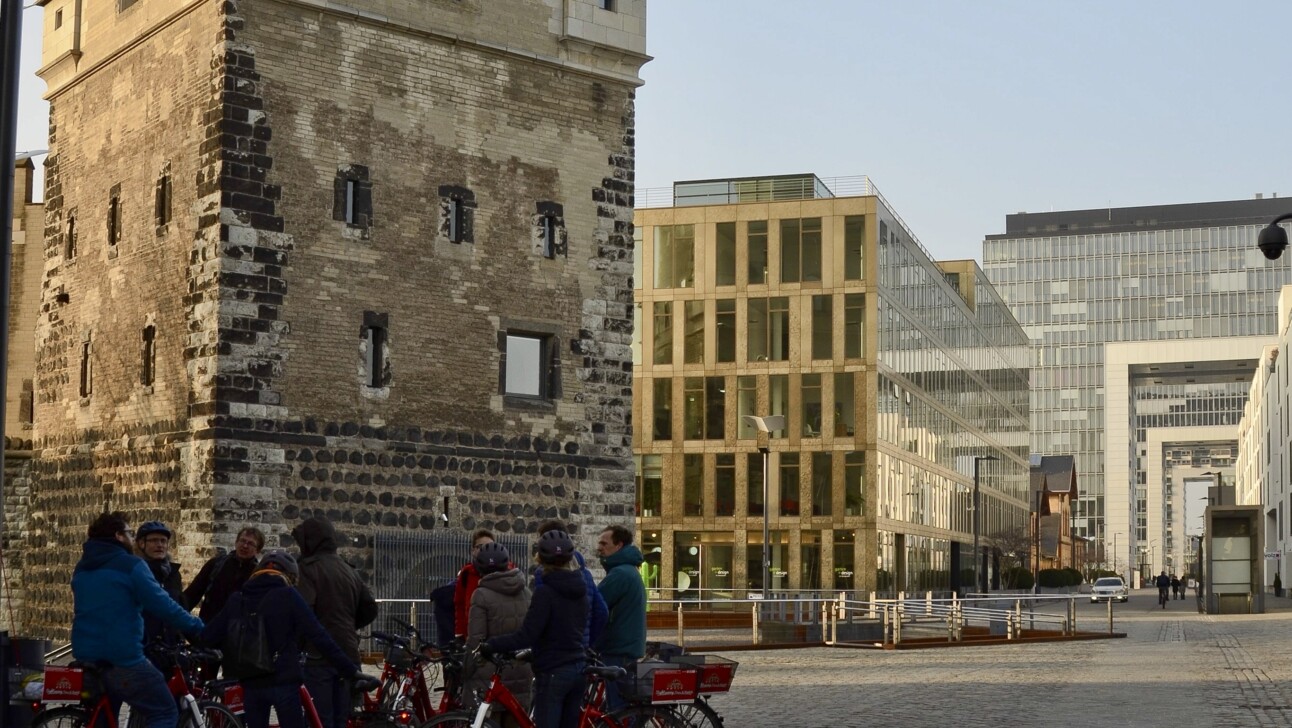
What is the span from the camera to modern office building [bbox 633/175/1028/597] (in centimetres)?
5881

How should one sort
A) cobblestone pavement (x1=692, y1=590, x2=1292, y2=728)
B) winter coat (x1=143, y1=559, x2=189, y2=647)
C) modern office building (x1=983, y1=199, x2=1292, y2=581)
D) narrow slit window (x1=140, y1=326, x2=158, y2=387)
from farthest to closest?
modern office building (x1=983, y1=199, x2=1292, y2=581), narrow slit window (x1=140, y1=326, x2=158, y2=387), cobblestone pavement (x1=692, y1=590, x2=1292, y2=728), winter coat (x1=143, y1=559, x2=189, y2=647)

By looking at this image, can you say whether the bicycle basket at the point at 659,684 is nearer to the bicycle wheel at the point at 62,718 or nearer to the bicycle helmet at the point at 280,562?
the bicycle helmet at the point at 280,562

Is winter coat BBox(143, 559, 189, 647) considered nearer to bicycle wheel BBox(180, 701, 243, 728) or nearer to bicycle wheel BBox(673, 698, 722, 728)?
bicycle wheel BBox(180, 701, 243, 728)

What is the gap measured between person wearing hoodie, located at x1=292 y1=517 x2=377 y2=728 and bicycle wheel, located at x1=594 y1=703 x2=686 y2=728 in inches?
59.8

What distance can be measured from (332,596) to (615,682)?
1.77m

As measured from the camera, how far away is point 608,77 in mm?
31391

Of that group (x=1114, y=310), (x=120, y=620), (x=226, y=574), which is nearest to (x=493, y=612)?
(x=120, y=620)

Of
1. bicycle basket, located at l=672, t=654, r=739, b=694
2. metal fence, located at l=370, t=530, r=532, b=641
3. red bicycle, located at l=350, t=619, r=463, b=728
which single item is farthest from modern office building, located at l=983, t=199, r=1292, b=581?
bicycle basket, located at l=672, t=654, r=739, b=694

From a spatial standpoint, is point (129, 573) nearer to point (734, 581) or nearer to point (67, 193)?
point (67, 193)

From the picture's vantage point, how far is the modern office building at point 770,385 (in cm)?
5881

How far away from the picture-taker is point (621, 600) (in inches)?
450

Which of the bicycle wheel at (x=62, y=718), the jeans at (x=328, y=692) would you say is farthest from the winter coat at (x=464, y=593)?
the bicycle wheel at (x=62, y=718)

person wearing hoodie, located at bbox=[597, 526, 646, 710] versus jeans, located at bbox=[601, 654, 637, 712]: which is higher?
person wearing hoodie, located at bbox=[597, 526, 646, 710]

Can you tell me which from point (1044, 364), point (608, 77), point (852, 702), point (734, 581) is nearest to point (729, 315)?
point (734, 581)
